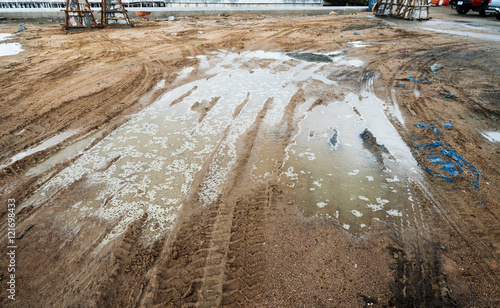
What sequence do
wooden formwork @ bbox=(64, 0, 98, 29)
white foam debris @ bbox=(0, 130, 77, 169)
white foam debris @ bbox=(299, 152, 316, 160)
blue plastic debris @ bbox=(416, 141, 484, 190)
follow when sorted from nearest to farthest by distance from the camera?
blue plastic debris @ bbox=(416, 141, 484, 190)
white foam debris @ bbox=(0, 130, 77, 169)
white foam debris @ bbox=(299, 152, 316, 160)
wooden formwork @ bbox=(64, 0, 98, 29)

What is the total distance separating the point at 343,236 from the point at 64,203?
11.4 ft

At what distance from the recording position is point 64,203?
3.10 metres

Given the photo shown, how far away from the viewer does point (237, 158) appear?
3.93m

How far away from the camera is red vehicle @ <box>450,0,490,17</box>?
51.9 feet

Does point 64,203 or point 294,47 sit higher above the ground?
point 294,47

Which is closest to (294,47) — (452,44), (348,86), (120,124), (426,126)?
(348,86)

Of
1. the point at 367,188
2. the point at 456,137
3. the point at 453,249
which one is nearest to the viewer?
the point at 453,249

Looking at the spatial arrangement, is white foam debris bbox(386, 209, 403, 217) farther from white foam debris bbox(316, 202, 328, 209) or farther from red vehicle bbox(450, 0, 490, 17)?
red vehicle bbox(450, 0, 490, 17)

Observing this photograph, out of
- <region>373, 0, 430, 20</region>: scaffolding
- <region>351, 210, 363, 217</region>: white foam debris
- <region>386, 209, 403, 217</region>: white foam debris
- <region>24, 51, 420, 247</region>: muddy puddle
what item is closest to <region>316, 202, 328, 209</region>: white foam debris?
<region>24, 51, 420, 247</region>: muddy puddle

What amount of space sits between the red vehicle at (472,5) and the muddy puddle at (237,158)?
17.5 meters

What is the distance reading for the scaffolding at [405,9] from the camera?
1539cm

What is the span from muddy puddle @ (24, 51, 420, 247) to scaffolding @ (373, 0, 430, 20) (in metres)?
14.1

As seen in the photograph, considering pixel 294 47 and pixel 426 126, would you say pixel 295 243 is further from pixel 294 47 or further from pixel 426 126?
pixel 294 47

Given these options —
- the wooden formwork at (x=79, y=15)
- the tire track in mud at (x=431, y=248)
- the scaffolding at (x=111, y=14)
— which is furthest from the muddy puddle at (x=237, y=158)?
the scaffolding at (x=111, y=14)
